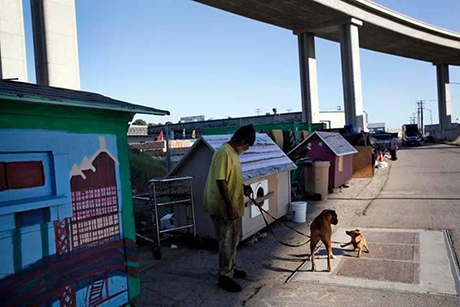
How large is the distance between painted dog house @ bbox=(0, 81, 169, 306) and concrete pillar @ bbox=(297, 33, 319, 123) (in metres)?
36.2

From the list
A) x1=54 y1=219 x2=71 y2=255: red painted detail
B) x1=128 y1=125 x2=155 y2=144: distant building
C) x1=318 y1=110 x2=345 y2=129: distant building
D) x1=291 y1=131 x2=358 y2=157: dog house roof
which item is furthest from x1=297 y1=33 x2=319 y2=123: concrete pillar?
x1=54 y1=219 x2=71 y2=255: red painted detail

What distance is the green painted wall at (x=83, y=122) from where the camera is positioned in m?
2.65

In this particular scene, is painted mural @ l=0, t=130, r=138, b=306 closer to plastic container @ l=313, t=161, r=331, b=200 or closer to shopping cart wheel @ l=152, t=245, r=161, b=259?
shopping cart wheel @ l=152, t=245, r=161, b=259

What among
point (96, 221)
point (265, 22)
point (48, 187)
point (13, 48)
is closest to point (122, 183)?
point (96, 221)

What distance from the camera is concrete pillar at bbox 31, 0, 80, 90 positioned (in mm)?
16078

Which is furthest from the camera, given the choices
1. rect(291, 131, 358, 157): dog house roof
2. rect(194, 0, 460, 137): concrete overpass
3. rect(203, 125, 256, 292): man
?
rect(194, 0, 460, 137): concrete overpass

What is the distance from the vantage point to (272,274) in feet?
16.2

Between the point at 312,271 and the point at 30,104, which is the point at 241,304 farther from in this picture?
the point at 30,104

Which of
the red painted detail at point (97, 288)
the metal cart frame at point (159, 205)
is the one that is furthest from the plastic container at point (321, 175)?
the red painted detail at point (97, 288)

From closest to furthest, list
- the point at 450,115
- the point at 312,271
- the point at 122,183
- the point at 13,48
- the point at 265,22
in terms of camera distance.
→ the point at 122,183
the point at 312,271
the point at 13,48
the point at 265,22
the point at 450,115

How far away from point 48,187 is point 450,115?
74.0 meters

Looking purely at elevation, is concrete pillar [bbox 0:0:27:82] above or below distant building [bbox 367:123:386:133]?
above

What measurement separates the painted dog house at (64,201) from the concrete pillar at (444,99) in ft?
228

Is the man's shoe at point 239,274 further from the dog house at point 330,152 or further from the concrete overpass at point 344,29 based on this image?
the concrete overpass at point 344,29
